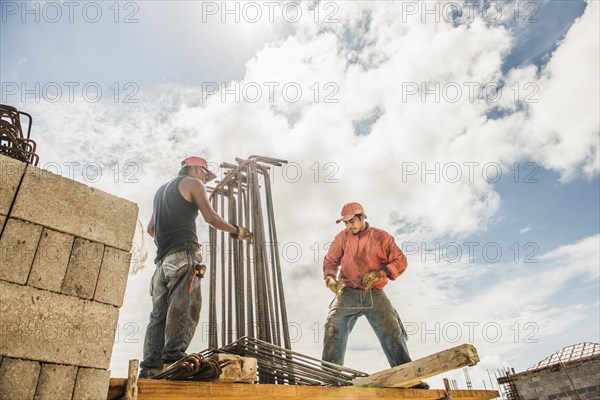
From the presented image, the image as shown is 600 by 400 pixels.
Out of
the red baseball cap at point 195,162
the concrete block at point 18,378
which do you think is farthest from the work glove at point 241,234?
the concrete block at point 18,378

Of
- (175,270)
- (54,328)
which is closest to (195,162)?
(175,270)

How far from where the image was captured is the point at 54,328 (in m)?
1.93

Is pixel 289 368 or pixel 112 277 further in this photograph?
pixel 289 368

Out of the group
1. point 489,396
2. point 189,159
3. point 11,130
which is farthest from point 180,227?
point 489,396

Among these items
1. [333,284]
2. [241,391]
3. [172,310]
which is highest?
[333,284]

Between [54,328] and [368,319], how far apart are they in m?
3.40

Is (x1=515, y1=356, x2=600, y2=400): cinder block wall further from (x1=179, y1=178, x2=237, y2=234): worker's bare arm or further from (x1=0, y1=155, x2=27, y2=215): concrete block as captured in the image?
(x1=0, y1=155, x2=27, y2=215): concrete block

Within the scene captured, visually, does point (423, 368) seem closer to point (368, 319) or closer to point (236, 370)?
point (236, 370)

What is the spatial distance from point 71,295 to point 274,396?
4.05 feet

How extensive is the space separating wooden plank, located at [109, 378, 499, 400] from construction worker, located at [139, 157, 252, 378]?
91cm

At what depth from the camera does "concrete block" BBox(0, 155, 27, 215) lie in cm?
198

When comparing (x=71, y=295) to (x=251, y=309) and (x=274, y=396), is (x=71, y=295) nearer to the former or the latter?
(x=274, y=396)

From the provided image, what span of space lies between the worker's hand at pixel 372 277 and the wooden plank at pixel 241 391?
65.2 inches

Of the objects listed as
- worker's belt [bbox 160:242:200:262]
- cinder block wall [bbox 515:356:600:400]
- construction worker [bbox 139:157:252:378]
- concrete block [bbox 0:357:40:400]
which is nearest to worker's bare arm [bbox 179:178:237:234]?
construction worker [bbox 139:157:252:378]
